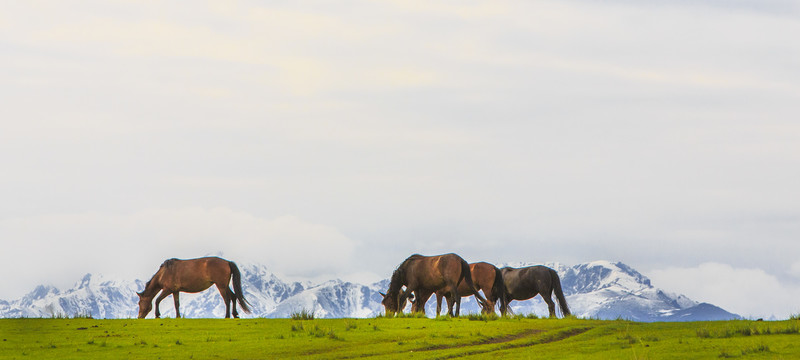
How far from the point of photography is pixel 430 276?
41.4 meters

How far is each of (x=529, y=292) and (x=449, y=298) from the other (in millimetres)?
7414

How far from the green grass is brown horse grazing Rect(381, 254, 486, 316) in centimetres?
684

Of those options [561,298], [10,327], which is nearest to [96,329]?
[10,327]

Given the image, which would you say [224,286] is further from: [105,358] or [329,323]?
[105,358]

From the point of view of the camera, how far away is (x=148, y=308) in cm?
4762

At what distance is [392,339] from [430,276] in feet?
40.7

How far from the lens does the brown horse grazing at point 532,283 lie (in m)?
48.4

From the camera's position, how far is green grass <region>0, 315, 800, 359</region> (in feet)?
81.7

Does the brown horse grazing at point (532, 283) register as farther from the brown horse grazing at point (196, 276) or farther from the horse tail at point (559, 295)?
the brown horse grazing at point (196, 276)

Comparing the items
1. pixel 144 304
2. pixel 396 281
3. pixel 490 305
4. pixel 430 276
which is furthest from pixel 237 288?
pixel 490 305

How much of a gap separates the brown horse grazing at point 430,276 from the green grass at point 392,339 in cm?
684

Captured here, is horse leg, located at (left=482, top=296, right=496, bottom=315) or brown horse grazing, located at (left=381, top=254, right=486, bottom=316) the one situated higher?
brown horse grazing, located at (left=381, top=254, right=486, bottom=316)

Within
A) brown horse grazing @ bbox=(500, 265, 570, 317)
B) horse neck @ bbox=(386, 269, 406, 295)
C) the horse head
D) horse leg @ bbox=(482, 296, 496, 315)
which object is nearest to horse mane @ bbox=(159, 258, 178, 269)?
the horse head

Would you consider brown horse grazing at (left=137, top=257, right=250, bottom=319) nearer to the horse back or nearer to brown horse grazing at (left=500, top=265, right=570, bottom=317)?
the horse back
